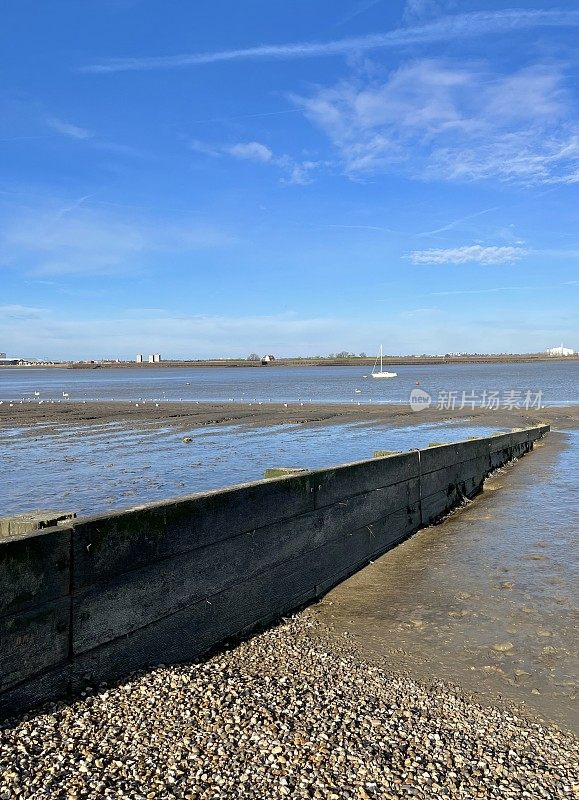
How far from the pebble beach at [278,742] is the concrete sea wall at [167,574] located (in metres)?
0.26

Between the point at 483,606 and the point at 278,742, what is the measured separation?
11.4 ft

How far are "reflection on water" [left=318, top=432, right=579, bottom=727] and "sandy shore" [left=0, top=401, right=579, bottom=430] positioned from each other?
20.1 metres

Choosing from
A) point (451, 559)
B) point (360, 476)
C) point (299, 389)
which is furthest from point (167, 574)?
point (299, 389)

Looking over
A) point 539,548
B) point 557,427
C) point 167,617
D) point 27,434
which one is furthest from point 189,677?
point 557,427

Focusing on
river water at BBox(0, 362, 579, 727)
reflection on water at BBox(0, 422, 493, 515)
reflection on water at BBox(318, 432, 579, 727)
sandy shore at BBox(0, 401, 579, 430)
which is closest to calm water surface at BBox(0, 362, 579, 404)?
sandy shore at BBox(0, 401, 579, 430)

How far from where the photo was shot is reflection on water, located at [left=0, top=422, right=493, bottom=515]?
13.4 metres

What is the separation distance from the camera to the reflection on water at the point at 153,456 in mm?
13375

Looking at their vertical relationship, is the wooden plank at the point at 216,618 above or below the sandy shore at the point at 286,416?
above

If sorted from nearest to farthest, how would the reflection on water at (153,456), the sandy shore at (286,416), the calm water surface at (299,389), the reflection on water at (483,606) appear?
the reflection on water at (483,606), the reflection on water at (153,456), the sandy shore at (286,416), the calm water surface at (299,389)

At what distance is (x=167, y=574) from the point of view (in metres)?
5.32

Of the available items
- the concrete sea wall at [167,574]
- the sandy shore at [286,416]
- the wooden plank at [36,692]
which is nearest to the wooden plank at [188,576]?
the concrete sea wall at [167,574]

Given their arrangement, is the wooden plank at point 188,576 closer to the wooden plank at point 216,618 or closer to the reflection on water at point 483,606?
the wooden plank at point 216,618

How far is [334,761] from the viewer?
400cm

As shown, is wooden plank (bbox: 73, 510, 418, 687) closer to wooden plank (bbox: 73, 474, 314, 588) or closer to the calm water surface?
wooden plank (bbox: 73, 474, 314, 588)
